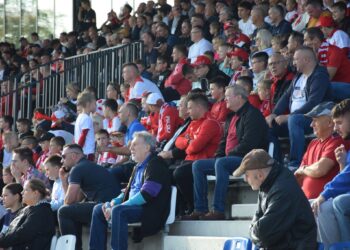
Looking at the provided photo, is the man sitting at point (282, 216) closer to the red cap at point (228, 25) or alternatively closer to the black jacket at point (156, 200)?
the black jacket at point (156, 200)

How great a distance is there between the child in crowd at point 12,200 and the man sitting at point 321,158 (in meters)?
4.65

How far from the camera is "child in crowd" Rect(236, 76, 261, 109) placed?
13.5 metres

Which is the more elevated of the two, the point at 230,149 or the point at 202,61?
the point at 202,61

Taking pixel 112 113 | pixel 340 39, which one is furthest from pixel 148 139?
pixel 112 113

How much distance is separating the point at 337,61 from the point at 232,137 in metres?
2.11

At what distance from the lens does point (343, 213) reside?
28.8ft

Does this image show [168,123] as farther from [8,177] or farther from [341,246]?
[341,246]

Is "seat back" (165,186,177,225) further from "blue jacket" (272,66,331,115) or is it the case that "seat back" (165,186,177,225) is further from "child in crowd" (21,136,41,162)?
"child in crowd" (21,136,41,162)

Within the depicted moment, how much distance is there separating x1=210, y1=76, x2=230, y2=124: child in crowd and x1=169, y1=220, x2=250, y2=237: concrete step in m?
1.87

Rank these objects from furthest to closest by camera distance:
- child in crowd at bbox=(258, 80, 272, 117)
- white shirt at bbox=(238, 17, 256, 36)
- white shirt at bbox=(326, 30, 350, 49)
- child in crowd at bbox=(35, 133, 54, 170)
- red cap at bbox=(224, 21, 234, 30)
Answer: white shirt at bbox=(238, 17, 256, 36) → red cap at bbox=(224, 21, 234, 30) → child in crowd at bbox=(35, 133, 54, 170) → white shirt at bbox=(326, 30, 350, 49) → child in crowd at bbox=(258, 80, 272, 117)

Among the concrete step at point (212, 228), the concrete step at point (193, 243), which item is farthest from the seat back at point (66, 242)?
the concrete step at point (212, 228)

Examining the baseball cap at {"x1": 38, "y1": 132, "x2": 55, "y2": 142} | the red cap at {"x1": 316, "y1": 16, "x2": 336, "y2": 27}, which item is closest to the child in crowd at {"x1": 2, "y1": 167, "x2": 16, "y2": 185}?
the baseball cap at {"x1": 38, "y1": 132, "x2": 55, "y2": 142}

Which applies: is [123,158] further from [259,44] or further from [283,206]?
[283,206]

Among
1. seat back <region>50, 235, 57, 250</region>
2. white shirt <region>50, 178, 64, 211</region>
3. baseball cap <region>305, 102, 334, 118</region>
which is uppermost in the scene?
baseball cap <region>305, 102, 334, 118</region>
